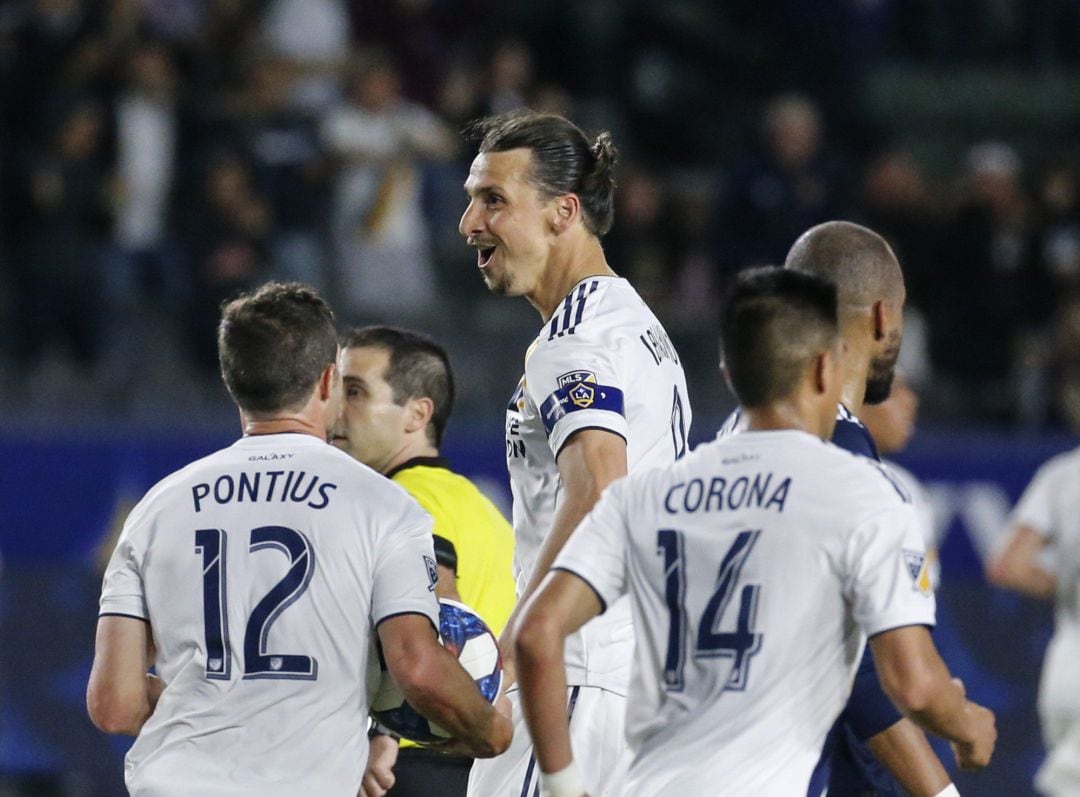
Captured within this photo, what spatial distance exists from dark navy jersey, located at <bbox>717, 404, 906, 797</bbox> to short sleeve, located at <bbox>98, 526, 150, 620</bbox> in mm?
1435

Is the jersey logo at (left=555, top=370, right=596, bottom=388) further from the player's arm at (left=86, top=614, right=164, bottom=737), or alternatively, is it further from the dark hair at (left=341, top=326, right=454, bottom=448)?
the player's arm at (left=86, top=614, right=164, bottom=737)

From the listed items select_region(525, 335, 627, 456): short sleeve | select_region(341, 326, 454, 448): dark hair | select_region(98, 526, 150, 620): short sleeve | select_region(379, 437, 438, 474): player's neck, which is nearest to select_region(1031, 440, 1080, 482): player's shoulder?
select_region(341, 326, 454, 448): dark hair

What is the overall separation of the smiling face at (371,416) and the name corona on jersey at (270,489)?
120 centimetres

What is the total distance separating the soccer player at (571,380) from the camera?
449 cm

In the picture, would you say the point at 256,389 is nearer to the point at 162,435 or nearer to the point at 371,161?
the point at 162,435

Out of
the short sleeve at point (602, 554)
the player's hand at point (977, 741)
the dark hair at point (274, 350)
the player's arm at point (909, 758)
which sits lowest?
the player's arm at point (909, 758)

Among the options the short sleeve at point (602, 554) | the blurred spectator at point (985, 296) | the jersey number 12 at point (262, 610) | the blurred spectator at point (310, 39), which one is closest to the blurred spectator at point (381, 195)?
the blurred spectator at point (310, 39)

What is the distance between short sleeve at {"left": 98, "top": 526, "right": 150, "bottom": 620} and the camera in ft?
13.9

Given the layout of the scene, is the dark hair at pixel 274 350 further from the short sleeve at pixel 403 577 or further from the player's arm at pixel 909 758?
the player's arm at pixel 909 758

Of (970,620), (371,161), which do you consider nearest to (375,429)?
(970,620)

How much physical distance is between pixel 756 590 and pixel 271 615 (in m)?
1.15

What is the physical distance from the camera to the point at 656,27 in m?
15.3

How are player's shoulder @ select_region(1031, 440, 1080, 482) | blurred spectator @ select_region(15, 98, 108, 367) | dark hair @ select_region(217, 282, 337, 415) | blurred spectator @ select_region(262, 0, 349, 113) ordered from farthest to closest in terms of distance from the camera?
blurred spectator @ select_region(262, 0, 349, 113)
blurred spectator @ select_region(15, 98, 108, 367)
player's shoulder @ select_region(1031, 440, 1080, 482)
dark hair @ select_region(217, 282, 337, 415)

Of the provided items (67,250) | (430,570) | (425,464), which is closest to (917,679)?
(430,570)
